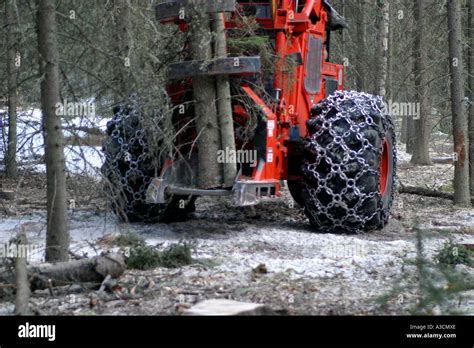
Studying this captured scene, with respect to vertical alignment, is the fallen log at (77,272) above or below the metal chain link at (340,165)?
below

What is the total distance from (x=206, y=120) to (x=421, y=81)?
14.0 metres

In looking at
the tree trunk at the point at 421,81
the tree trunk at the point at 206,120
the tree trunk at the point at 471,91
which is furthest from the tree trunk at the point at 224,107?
the tree trunk at the point at 421,81

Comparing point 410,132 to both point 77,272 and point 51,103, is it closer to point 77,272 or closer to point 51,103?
point 51,103

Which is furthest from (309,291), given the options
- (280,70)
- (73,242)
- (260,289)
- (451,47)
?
(451,47)

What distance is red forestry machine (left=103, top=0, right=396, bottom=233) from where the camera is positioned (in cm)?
943

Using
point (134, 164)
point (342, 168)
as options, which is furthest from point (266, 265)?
point (134, 164)

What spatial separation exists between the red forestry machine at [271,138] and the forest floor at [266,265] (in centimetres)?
46

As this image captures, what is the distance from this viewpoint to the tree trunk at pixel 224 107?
9.36 meters

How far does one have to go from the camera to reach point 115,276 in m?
6.89

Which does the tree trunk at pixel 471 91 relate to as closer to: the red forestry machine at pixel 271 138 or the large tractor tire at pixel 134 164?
the red forestry machine at pixel 271 138

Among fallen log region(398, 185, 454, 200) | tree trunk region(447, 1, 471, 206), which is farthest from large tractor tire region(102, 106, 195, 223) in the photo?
fallen log region(398, 185, 454, 200)

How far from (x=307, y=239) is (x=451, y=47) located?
5.89 metres

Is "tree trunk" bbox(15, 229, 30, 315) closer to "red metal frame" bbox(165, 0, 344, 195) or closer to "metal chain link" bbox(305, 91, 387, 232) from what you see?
"red metal frame" bbox(165, 0, 344, 195)

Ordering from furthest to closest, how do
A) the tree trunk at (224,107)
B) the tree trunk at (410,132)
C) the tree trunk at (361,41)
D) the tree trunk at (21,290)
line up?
the tree trunk at (410,132), the tree trunk at (361,41), the tree trunk at (224,107), the tree trunk at (21,290)
